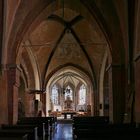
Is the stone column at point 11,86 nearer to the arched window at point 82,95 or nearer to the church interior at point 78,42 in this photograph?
the church interior at point 78,42

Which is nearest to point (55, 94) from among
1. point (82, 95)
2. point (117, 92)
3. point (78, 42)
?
point (82, 95)

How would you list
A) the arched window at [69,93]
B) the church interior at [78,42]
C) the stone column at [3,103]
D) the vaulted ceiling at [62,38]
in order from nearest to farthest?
1. the church interior at [78,42]
2. the stone column at [3,103]
3. the vaulted ceiling at [62,38]
4. the arched window at [69,93]

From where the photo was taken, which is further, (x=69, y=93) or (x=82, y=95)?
(x=69, y=93)

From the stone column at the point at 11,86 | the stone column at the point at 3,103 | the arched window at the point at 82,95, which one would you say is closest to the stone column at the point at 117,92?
the stone column at the point at 11,86

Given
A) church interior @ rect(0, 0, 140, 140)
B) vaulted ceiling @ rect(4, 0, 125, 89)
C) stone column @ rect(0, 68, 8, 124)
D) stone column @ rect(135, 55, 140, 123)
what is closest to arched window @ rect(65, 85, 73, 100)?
vaulted ceiling @ rect(4, 0, 125, 89)

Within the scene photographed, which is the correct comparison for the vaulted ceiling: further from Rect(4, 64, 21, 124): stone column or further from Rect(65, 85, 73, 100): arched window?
Rect(65, 85, 73, 100): arched window

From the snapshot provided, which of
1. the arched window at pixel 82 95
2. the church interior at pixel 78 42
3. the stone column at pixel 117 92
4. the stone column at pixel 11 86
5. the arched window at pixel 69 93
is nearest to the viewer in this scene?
the church interior at pixel 78 42

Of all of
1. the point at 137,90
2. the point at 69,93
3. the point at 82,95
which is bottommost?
the point at 82,95

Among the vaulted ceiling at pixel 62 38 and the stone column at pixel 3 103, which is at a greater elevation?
the vaulted ceiling at pixel 62 38

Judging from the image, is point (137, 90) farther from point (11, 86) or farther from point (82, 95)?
point (82, 95)

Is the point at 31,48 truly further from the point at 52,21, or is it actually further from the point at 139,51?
the point at 139,51

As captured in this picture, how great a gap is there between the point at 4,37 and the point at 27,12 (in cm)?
213

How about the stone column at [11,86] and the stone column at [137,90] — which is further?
the stone column at [11,86]

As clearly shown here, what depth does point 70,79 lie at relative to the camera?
136 feet
